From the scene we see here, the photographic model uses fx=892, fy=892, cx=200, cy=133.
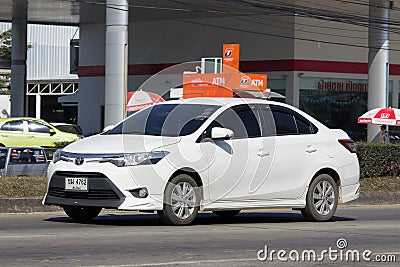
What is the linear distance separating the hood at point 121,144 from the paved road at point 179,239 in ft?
3.56

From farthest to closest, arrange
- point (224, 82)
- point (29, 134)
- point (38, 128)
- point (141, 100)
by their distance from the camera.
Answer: point (38, 128) → point (29, 134) → point (224, 82) → point (141, 100)

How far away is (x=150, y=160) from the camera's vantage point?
479 inches

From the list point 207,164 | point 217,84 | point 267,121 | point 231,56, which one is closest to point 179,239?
point 207,164

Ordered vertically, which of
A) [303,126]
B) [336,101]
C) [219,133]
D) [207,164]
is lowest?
[207,164]

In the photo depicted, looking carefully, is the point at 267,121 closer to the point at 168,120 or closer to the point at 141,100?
the point at 168,120

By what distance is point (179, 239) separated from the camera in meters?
11.1

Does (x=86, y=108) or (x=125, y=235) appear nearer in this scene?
(x=125, y=235)

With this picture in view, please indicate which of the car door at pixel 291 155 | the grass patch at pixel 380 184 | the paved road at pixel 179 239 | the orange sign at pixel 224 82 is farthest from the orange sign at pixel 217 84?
the paved road at pixel 179 239

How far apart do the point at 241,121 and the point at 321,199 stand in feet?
6.43

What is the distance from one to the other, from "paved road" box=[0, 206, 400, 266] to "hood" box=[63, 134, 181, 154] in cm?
108

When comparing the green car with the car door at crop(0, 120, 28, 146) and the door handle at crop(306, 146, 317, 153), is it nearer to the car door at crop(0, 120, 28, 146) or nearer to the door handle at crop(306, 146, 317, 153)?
the car door at crop(0, 120, 28, 146)

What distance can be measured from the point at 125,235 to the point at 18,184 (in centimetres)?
570

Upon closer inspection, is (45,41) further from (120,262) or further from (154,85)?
(120,262)

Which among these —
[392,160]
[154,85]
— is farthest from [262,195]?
[154,85]
